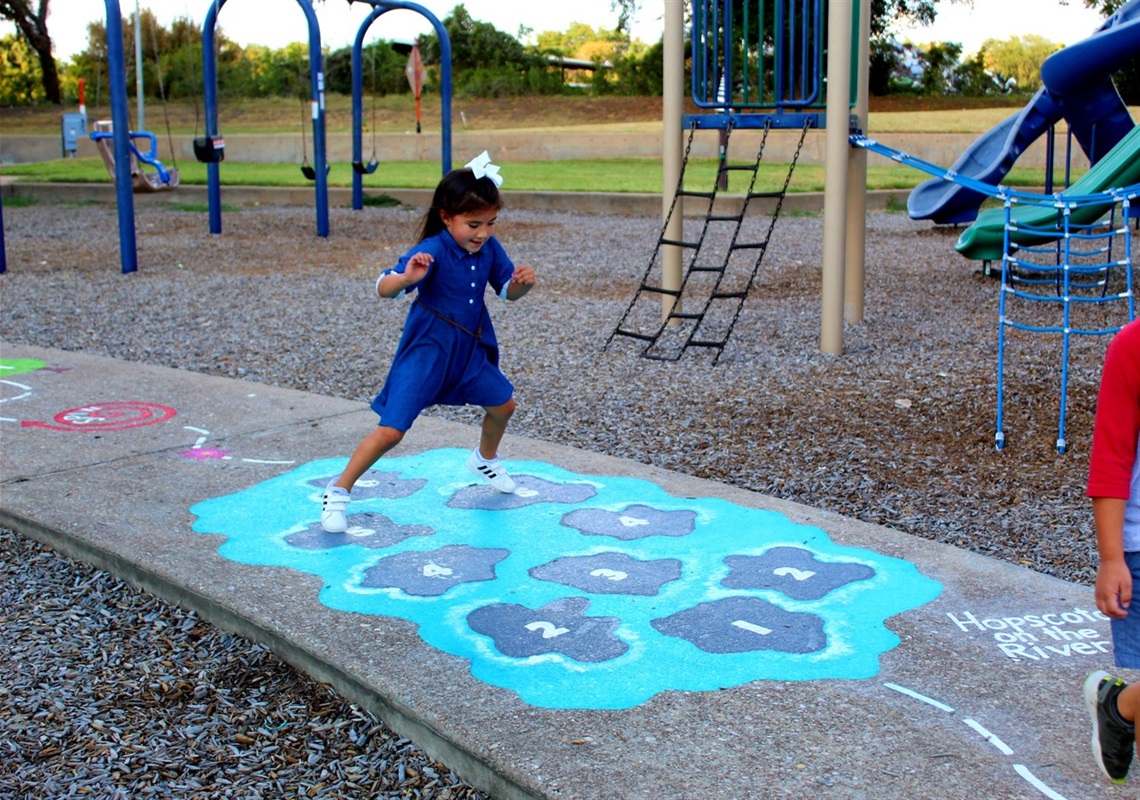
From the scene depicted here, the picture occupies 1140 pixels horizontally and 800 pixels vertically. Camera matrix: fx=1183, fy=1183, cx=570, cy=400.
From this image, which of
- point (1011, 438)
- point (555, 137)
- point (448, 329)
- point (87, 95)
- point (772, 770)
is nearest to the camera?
point (772, 770)

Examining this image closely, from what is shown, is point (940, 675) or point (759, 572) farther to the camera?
point (759, 572)

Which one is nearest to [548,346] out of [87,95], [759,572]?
[759,572]

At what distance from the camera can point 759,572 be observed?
11.3 feet

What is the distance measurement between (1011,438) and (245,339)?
4662mm

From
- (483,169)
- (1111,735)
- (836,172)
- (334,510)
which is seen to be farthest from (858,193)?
(1111,735)

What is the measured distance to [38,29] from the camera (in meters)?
34.2

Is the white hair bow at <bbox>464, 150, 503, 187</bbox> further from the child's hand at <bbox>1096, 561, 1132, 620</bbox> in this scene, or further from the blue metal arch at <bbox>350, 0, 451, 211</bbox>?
the blue metal arch at <bbox>350, 0, 451, 211</bbox>

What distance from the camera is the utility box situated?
1071 inches

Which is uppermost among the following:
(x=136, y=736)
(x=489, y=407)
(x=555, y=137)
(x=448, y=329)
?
(x=555, y=137)

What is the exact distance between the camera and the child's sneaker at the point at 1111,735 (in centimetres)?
224

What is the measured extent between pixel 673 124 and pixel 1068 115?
472 centimetres

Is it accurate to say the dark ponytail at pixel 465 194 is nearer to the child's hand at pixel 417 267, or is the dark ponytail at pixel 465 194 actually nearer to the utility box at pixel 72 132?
the child's hand at pixel 417 267

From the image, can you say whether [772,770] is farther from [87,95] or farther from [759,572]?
[87,95]

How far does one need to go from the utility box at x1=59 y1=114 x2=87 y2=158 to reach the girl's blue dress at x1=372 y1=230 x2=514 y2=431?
85.5 ft
